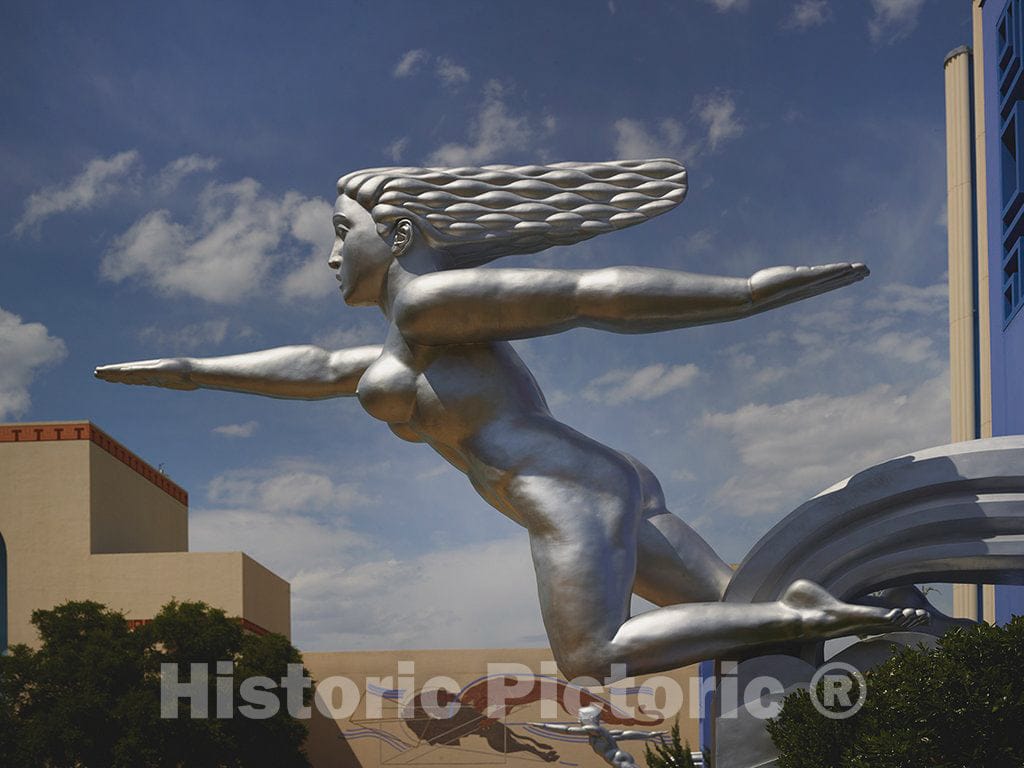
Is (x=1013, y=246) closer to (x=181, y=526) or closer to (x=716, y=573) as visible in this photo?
(x=716, y=573)

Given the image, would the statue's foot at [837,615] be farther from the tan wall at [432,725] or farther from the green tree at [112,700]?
the tan wall at [432,725]

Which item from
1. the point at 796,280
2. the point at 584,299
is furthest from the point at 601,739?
the point at 796,280

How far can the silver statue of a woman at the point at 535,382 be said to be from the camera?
557 cm

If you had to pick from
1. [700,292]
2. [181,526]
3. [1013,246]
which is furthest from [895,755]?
[181,526]

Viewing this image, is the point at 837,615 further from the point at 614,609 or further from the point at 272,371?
the point at 272,371

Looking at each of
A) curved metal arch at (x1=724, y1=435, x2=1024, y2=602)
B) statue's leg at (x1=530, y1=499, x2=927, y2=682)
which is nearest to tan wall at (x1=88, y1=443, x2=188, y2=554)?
statue's leg at (x1=530, y1=499, x2=927, y2=682)

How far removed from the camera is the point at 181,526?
103 feet

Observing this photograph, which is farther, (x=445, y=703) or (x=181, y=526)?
(x=181, y=526)

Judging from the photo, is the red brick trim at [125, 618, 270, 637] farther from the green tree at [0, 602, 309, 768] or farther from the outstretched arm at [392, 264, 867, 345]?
the outstretched arm at [392, 264, 867, 345]

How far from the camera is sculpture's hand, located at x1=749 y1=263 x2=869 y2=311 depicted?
17.9 feet

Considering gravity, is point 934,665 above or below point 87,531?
below

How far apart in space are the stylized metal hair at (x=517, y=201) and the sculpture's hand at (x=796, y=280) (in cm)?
70

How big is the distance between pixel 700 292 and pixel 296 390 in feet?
7.46

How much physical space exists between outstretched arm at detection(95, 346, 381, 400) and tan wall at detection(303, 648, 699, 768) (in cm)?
1854
